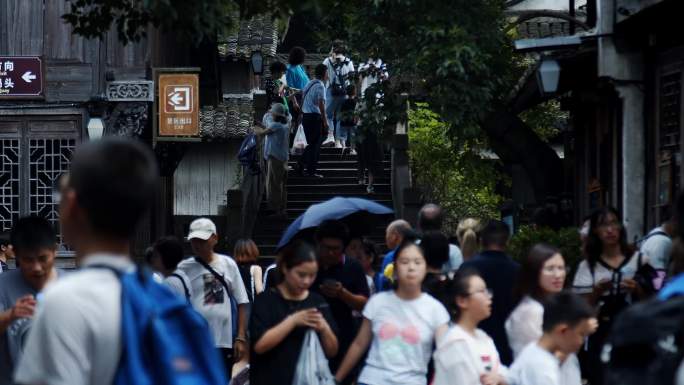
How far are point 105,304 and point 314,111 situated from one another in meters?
22.5

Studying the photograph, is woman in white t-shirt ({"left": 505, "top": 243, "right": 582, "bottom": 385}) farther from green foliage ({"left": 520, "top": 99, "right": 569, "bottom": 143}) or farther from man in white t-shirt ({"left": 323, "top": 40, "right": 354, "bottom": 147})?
green foliage ({"left": 520, "top": 99, "right": 569, "bottom": 143})

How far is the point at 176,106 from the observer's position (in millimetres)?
22703

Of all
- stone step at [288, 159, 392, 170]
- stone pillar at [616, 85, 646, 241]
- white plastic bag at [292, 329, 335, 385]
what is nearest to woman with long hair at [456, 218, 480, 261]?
white plastic bag at [292, 329, 335, 385]

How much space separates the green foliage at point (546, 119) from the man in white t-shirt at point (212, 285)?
1658 centimetres

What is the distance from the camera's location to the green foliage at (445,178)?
30.1 m

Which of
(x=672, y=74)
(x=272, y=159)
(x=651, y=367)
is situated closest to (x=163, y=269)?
(x=672, y=74)

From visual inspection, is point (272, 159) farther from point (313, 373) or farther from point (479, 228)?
point (313, 373)

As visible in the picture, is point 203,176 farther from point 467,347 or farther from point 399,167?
point 467,347

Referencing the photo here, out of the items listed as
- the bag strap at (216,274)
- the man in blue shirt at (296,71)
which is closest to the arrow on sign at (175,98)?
the man in blue shirt at (296,71)

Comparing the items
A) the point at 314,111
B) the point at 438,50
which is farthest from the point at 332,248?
the point at 314,111

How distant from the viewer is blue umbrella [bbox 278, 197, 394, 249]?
1430 centimetres

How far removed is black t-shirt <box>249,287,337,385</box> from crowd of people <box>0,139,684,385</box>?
0.03 feet

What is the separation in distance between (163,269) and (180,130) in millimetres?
9347

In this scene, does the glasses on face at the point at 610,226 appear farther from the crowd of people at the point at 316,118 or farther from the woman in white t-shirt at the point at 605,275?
the crowd of people at the point at 316,118
